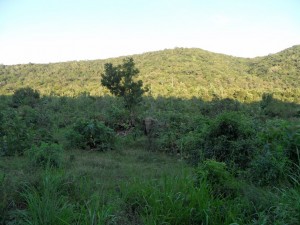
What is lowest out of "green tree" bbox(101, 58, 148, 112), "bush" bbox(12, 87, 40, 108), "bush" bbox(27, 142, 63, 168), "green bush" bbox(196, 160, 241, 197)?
"bush" bbox(12, 87, 40, 108)

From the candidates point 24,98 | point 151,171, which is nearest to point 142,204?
point 151,171

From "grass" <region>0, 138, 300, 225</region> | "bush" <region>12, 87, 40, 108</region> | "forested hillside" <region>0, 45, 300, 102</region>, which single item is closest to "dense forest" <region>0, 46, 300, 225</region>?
"grass" <region>0, 138, 300, 225</region>

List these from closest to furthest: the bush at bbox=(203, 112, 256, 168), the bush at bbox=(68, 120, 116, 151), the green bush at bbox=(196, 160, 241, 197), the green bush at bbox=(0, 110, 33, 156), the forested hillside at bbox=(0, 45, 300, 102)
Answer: the green bush at bbox=(196, 160, 241, 197), the bush at bbox=(203, 112, 256, 168), the green bush at bbox=(0, 110, 33, 156), the bush at bbox=(68, 120, 116, 151), the forested hillside at bbox=(0, 45, 300, 102)

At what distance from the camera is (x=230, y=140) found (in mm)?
6613

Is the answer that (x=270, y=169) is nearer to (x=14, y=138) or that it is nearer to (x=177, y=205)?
(x=177, y=205)

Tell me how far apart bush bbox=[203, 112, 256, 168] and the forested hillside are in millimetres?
30010

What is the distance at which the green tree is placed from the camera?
13.3 metres

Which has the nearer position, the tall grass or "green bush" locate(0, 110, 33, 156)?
the tall grass

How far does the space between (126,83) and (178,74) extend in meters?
40.6

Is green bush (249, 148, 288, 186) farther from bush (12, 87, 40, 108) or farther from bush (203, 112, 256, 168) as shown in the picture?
bush (12, 87, 40, 108)

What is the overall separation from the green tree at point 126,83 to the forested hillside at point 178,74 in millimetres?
23922

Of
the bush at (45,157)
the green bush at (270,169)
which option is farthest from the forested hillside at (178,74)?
the green bush at (270,169)

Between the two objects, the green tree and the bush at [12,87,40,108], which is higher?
the green tree

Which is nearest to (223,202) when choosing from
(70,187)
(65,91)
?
(70,187)
